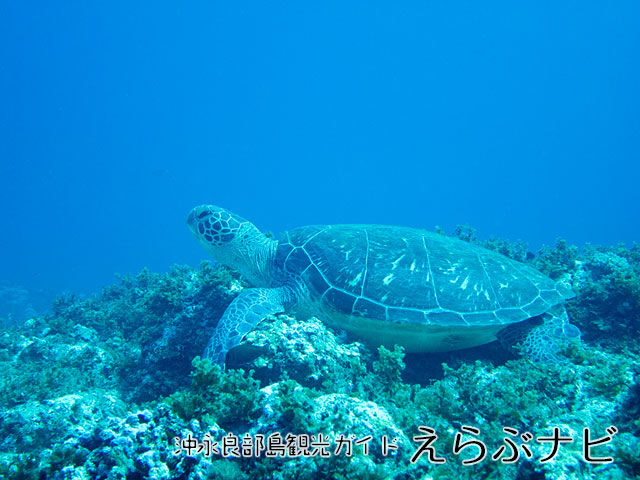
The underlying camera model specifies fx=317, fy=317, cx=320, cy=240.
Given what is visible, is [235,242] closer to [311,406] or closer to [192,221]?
[192,221]

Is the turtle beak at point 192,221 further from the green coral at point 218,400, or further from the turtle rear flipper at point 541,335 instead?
the turtle rear flipper at point 541,335

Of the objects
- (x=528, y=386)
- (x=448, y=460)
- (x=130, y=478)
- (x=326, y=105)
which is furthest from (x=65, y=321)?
(x=326, y=105)

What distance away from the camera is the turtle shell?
441cm

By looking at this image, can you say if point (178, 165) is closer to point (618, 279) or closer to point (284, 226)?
point (284, 226)

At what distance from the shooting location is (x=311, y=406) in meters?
2.51

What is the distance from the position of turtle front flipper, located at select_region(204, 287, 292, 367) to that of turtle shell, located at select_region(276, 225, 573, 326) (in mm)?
538

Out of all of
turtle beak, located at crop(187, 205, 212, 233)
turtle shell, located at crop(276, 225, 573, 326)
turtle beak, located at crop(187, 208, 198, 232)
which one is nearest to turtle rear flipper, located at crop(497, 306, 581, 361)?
turtle shell, located at crop(276, 225, 573, 326)

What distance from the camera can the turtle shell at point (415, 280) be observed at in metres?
4.41

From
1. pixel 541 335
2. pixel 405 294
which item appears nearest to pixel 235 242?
pixel 405 294

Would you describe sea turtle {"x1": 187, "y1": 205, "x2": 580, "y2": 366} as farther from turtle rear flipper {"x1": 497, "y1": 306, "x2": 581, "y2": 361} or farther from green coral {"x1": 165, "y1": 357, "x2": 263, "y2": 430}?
green coral {"x1": 165, "y1": 357, "x2": 263, "y2": 430}

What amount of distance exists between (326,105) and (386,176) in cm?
6746

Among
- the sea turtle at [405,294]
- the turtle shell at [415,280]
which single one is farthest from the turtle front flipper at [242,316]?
the turtle shell at [415,280]

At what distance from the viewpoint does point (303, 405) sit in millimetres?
2480

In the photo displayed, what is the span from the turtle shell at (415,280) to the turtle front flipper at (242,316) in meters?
0.54
